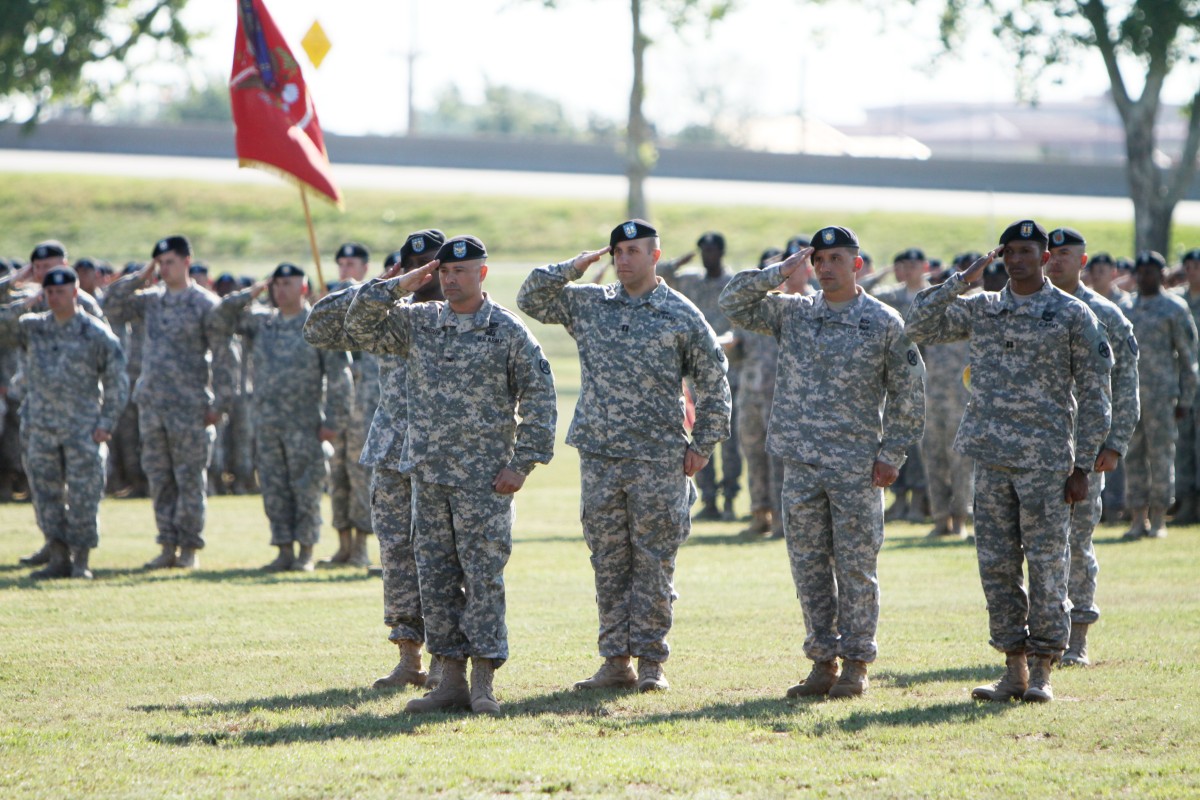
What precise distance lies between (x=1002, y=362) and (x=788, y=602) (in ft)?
12.2

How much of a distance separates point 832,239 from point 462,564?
8.34ft

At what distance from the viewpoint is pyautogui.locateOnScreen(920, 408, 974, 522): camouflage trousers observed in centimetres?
1467

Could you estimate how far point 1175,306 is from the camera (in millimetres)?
13867

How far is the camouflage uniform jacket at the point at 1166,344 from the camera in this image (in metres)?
13.9

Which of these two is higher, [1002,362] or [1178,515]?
[1002,362]

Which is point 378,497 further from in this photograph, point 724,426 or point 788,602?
point 788,602

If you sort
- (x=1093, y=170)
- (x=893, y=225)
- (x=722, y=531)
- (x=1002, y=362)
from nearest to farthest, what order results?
(x=1002, y=362) → (x=722, y=531) → (x=893, y=225) → (x=1093, y=170)

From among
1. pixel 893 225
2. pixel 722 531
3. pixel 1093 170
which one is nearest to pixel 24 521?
pixel 722 531

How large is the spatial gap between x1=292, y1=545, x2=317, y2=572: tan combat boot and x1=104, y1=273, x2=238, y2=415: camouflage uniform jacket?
1.34 m

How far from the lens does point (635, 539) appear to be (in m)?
8.27

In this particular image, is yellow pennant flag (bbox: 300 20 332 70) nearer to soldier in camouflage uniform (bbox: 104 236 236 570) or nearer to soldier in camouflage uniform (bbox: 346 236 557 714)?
soldier in camouflage uniform (bbox: 104 236 236 570)

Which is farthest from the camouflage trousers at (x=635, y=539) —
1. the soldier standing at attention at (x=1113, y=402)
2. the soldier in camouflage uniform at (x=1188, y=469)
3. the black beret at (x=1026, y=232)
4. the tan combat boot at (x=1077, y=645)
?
the soldier in camouflage uniform at (x=1188, y=469)

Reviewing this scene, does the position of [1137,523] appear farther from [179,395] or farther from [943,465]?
[179,395]

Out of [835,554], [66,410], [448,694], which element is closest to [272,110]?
[66,410]
